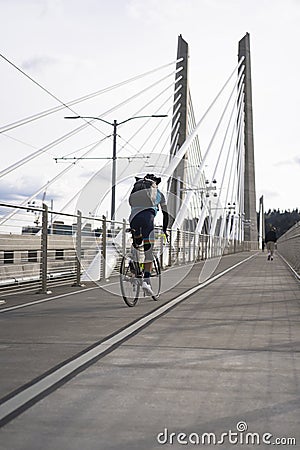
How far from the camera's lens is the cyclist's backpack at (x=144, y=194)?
9.44m

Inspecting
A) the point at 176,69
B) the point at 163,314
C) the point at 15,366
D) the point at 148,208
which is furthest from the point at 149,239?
the point at 176,69

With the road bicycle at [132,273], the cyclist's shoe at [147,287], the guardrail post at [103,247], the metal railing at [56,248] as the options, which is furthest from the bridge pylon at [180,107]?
the road bicycle at [132,273]

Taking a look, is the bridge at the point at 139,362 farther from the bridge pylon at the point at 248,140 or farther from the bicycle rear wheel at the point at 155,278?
the bridge pylon at the point at 248,140

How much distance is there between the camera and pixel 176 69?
129 feet

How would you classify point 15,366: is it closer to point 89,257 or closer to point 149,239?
point 149,239

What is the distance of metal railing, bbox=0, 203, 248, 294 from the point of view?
11.8m

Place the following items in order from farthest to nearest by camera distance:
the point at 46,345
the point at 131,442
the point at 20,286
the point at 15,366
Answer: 1. the point at 20,286
2. the point at 46,345
3. the point at 15,366
4. the point at 131,442

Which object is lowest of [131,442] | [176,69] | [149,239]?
[131,442]

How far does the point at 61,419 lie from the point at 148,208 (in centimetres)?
602

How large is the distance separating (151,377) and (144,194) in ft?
16.4

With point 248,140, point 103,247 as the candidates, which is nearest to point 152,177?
point 103,247

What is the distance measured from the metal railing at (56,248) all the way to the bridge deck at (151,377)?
2.82 metres

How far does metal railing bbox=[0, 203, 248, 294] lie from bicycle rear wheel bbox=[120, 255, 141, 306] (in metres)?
0.73

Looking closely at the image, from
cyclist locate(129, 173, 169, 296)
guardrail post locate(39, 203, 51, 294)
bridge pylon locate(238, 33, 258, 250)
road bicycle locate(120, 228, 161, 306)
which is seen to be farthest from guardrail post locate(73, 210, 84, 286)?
bridge pylon locate(238, 33, 258, 250)
